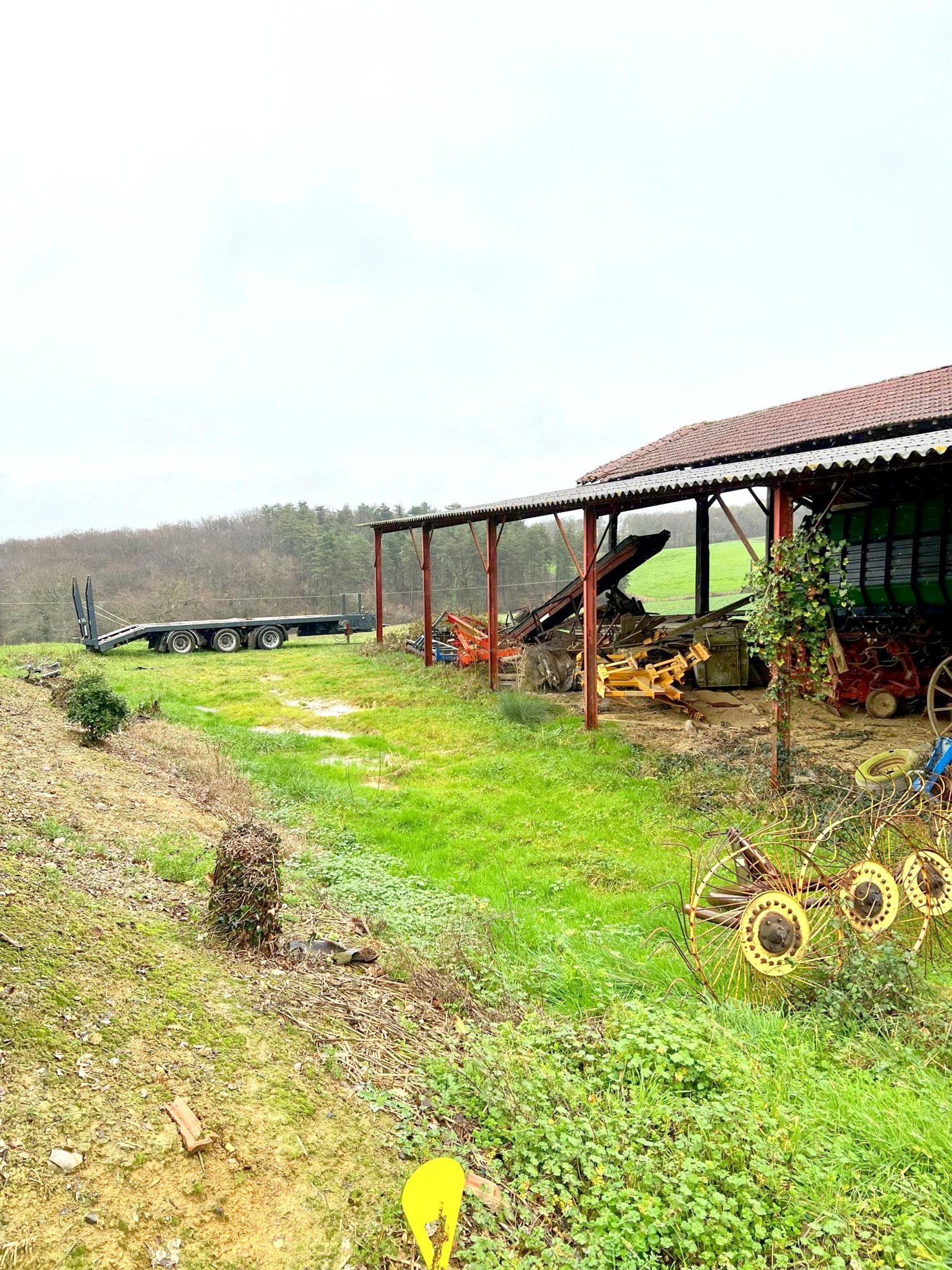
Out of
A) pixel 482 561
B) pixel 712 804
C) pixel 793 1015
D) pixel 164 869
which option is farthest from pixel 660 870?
pixel 482 561

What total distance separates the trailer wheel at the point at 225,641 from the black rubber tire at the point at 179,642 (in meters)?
0.67

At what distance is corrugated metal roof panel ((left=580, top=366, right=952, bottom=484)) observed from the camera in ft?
38.7

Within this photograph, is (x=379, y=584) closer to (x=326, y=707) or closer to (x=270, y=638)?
(x=270, y=638)

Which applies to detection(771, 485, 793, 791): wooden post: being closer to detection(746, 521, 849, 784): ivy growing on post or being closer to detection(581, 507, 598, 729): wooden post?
detection(746, 521, 849, 784): ivy growing on post

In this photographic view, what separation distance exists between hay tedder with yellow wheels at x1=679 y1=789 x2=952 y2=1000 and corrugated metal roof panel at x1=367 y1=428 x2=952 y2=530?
3.19 metres

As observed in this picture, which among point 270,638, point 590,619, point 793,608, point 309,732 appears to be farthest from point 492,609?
point 270,638

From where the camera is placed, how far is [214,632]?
21.9m

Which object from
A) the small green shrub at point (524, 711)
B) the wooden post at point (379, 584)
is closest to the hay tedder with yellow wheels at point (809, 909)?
the small green shrub at point (524, 711)

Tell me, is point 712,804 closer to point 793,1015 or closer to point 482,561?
point 793,1015

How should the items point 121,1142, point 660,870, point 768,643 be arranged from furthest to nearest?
point 768,643, point 660,870, point 121,1142

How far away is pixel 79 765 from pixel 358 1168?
5959 millimetres

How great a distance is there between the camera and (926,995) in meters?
3.45

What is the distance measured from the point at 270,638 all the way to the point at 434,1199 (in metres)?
22.0

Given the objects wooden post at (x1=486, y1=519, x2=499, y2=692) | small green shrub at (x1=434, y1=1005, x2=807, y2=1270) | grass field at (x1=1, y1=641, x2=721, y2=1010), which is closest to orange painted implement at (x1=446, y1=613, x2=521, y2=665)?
wooden post at (x1=486, y1=519, x2=499, y2=692)
